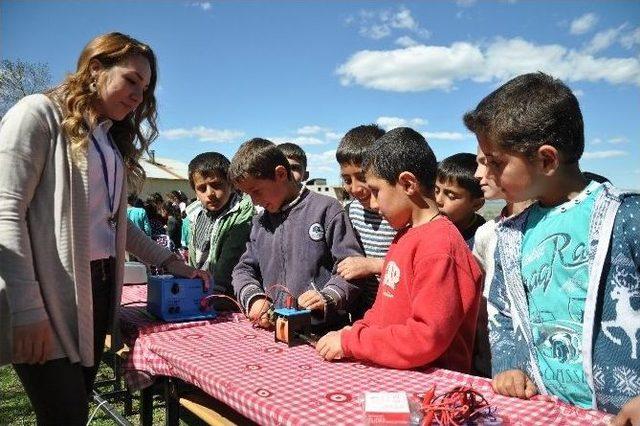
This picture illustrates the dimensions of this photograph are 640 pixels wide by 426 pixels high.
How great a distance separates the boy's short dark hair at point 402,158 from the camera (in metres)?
1.74

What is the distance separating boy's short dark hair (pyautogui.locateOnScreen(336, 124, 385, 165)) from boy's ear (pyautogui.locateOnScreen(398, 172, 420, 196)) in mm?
932

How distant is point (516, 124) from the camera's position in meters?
1.39

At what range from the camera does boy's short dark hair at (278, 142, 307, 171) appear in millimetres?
4527

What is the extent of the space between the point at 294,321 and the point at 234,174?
1.01 m

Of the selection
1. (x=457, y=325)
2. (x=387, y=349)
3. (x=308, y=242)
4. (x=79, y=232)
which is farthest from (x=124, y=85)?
(x=457, y=325)

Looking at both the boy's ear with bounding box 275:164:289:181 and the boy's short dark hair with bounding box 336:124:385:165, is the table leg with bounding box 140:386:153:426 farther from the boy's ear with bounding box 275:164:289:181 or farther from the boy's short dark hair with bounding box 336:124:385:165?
the boy's short dark hair with bounding box 336:124:385:165

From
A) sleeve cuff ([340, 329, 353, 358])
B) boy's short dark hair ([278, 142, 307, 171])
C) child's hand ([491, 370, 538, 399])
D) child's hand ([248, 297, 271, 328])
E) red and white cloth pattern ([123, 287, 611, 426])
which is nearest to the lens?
red and white cloth pattern ([123, 287, 611, 426])

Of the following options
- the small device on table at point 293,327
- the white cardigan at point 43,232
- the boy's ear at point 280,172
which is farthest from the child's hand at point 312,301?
the white cardigan at point 43,232

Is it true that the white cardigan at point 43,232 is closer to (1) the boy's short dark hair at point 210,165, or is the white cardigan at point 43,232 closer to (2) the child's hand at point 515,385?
(2) the child's hand at point 515,385

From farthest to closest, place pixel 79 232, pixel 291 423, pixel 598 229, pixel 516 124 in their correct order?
1. pixel 79 232
2. pixel 516 124
3. pixel 598 229
4. pixel 291 423

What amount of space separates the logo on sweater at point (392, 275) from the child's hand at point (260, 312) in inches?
24.8

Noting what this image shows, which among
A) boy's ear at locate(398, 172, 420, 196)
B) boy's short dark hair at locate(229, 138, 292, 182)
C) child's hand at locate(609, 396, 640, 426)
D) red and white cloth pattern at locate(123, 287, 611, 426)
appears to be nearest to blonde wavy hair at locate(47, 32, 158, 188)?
boy's short dark hair at locate(229, 138, 292, 182)

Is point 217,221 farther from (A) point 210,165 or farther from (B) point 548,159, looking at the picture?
(B) point 548,159

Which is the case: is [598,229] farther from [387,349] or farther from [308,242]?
[308,242]
